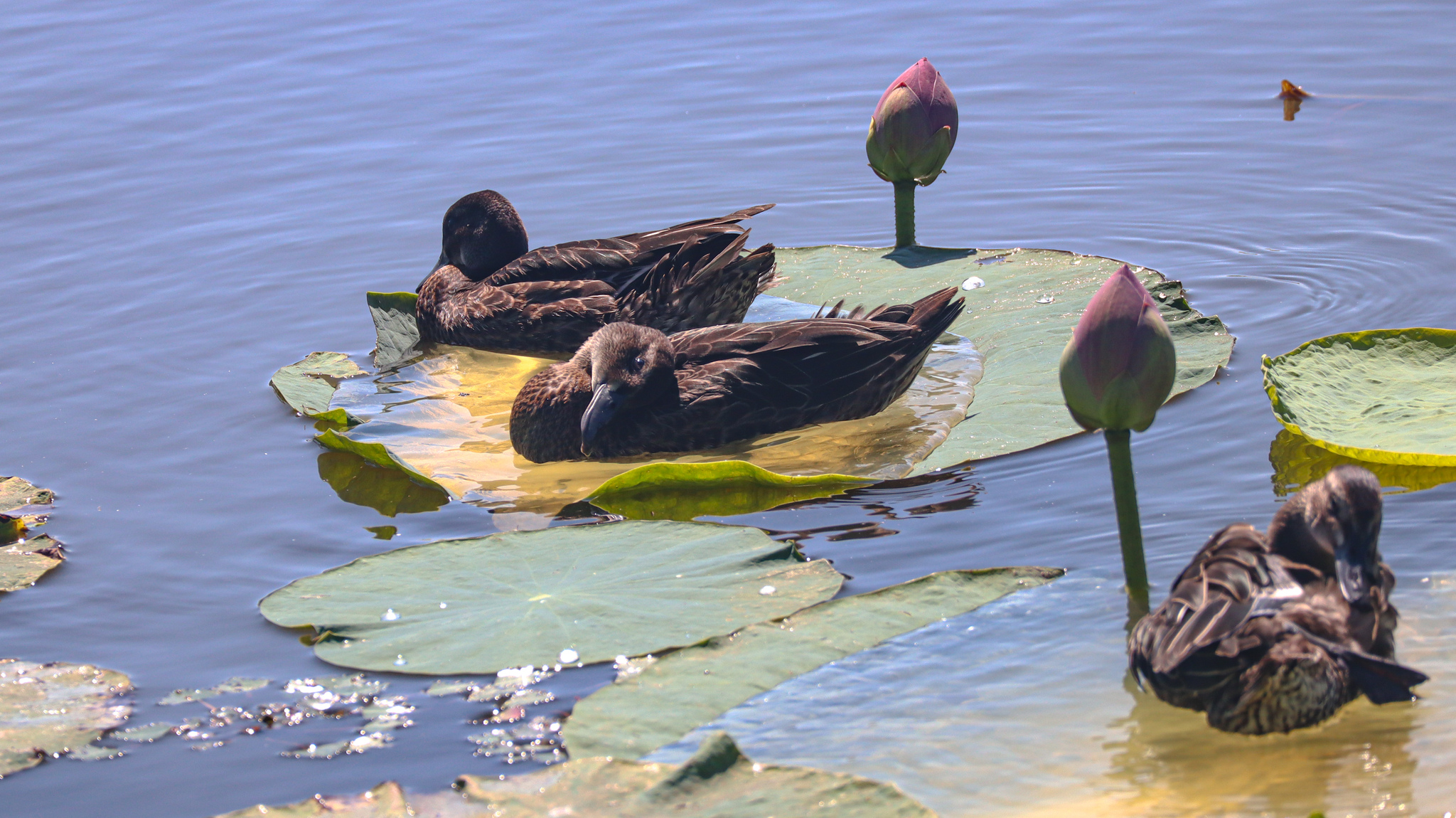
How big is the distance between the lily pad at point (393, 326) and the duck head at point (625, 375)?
5.93 feet

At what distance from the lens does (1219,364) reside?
6.18 meters

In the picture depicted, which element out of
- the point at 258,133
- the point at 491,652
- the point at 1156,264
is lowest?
the point at 491,652

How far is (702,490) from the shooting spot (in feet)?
18.4

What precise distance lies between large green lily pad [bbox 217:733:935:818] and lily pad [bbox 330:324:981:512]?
2311mm

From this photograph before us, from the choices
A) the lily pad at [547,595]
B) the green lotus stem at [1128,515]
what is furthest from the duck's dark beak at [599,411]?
the green lotus stem at [1128,515]

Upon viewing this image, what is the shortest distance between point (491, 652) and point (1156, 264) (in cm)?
510

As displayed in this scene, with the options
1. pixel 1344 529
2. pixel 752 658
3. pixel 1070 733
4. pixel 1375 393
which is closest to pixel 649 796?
pixel 752 658

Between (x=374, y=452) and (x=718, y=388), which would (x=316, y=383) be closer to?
(x=374, y=452)

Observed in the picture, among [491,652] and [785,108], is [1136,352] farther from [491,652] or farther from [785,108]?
[785,108]

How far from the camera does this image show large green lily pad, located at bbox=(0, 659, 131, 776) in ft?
13.0

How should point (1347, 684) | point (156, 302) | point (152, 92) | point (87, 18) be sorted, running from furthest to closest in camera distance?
1. point (87, 18)
2. point (152, 92)
3. point (156, 302)
4. point (1347, 684)

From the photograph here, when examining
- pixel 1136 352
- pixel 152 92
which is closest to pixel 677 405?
pixel 1136 352

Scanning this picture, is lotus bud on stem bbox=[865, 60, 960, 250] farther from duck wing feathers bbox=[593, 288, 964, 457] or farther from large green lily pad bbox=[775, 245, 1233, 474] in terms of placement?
duck wing feathers bbox=[593, 288, 964, 457]

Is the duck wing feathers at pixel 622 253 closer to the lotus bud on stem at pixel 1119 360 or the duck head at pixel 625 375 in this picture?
the duck head at pixel 625 375
